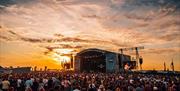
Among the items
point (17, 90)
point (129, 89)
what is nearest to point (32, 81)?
point (17, 90)

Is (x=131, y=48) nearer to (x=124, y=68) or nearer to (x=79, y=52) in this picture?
(x=124, y=68)

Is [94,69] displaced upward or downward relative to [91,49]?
downward

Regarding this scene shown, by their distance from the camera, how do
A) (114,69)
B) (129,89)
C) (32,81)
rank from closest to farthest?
1. (129,89)
2. (32,81)
3. (114,69)

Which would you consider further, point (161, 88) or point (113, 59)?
point (113, 59)

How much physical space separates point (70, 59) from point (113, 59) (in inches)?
532

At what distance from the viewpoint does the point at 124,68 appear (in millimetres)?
54688

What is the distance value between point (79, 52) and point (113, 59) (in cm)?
966

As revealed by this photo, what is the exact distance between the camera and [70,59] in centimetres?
6272

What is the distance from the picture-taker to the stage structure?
53.9 metres

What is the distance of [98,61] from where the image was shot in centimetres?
5703

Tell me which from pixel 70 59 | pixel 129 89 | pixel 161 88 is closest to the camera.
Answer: pixel 129 89

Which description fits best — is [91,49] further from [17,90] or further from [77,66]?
[17,90]

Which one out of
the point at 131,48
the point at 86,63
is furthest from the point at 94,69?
the point at 131,48

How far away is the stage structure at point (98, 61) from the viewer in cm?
5394
